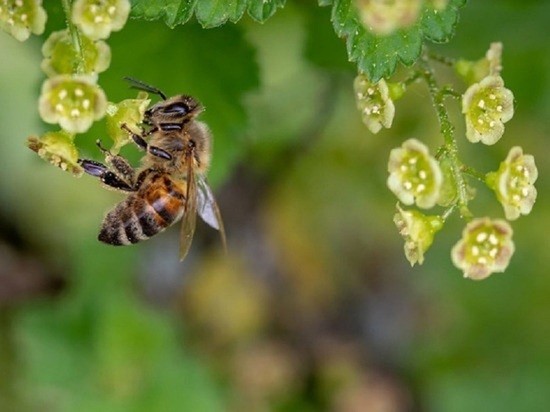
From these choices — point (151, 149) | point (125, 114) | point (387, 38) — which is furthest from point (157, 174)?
point (387, 38)

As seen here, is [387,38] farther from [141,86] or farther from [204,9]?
[141,86]

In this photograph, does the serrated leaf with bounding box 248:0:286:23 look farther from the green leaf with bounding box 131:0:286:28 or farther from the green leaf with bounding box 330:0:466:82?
the green leaf with bounding box 330:0:466:82

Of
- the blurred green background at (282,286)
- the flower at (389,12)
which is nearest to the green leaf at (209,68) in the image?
the blurred green background at (282,286)

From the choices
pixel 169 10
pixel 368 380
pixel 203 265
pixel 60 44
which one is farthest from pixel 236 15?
pixel 368 380

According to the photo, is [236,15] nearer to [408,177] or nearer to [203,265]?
[408,177]

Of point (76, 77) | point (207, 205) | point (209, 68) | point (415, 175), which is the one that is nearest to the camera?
point (76, 77)

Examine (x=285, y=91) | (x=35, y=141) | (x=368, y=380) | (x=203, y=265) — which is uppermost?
(x=285, y=91)
